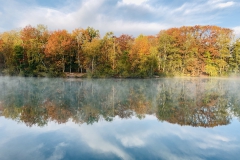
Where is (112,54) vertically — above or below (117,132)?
above

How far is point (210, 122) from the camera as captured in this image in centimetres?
835

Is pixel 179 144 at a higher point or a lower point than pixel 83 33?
lower

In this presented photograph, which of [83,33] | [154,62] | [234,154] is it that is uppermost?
[83,33]

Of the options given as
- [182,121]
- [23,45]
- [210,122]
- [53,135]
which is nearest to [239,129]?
[210,122]

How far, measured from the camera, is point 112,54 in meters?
35.4

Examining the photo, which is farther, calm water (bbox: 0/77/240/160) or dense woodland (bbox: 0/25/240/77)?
dense woodland (bbox: 0/25/240/77)

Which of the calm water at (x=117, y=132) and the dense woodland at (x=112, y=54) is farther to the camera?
the dense woodland at (x=112, y=54)

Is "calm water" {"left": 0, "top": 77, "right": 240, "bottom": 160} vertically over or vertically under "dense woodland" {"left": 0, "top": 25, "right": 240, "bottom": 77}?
under

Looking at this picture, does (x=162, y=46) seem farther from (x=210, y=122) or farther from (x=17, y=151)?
(x=17, y=151)

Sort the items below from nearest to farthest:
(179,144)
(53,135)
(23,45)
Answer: (179,144), (53,135), (23,45)

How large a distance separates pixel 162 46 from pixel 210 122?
32557mm

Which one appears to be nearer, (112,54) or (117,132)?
(117,132)

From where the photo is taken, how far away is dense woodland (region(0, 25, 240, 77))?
3353 cm

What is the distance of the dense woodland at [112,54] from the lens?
33531 mm
